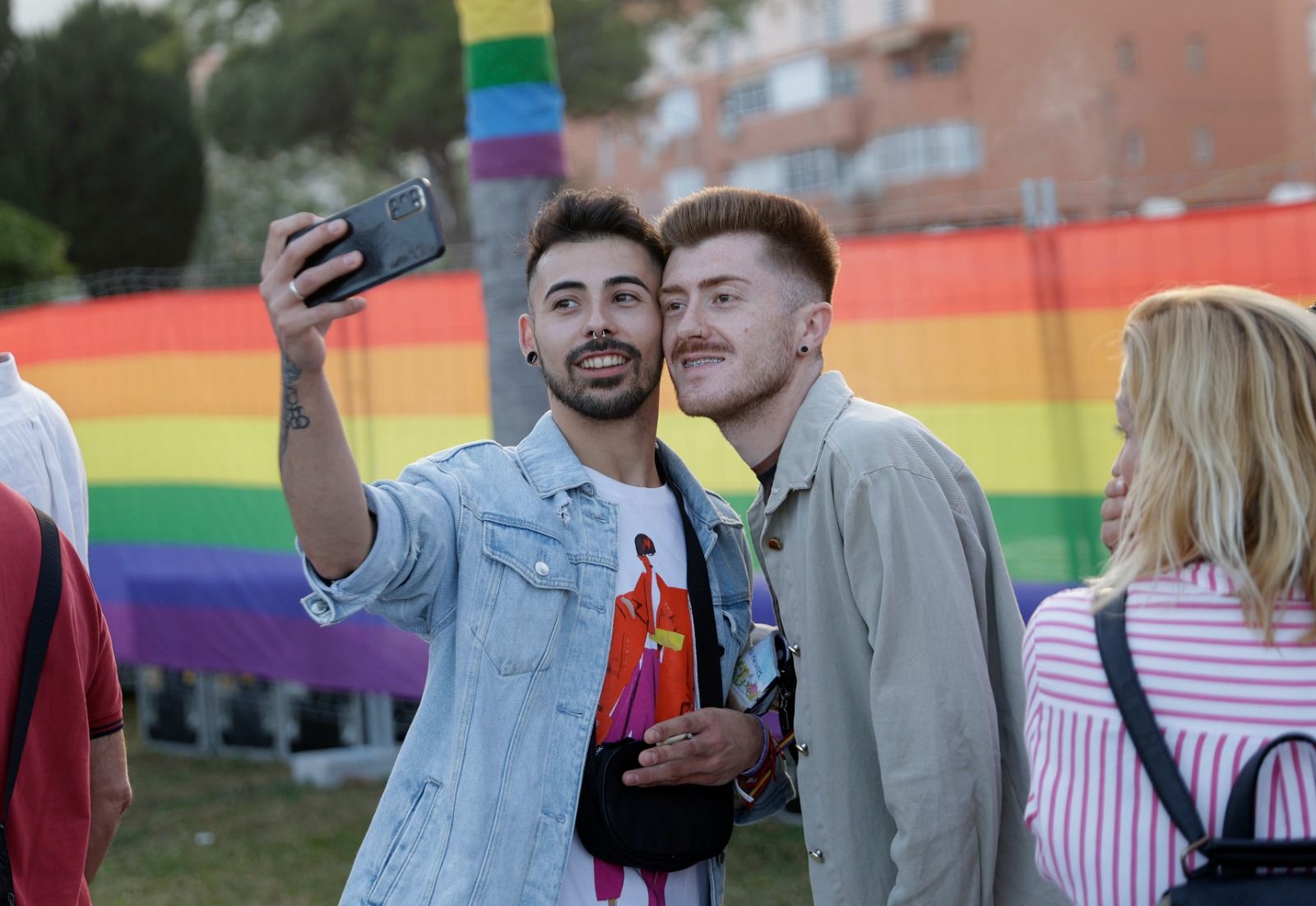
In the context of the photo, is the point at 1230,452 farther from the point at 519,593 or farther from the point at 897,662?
the point at 519,593

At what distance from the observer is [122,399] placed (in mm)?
8578

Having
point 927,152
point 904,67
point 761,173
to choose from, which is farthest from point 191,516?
point 761,173

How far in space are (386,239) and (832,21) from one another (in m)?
52.6

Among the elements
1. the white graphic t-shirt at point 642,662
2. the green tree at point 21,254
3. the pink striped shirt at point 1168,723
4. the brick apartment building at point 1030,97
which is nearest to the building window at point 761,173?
the brick apartment building at point 1030,97

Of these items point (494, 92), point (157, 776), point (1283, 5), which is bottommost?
point (157, 776)

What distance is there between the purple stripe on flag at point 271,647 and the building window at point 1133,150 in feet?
126

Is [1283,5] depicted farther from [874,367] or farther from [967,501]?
[967,501]

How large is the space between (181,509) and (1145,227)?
573cm

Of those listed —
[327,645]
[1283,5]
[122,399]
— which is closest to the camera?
[327,645]

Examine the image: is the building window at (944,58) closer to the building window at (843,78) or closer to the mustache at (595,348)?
the building window at (843,78)

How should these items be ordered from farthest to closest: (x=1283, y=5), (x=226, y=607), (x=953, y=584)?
1. (x=1283, y=5)
2. (x=226, y=607)
3. (x=953, y=584)

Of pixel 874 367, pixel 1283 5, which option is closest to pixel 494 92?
pixel 874 367

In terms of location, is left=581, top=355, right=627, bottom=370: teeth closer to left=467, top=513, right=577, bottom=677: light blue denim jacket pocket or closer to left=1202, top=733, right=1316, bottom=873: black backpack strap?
left=467, top=513, right=577, bottom=677: light blue denim jacket pocket

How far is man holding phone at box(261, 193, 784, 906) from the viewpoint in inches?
93.3
